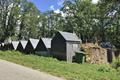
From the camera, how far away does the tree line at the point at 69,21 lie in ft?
218

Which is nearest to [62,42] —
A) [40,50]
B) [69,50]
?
[69,50]

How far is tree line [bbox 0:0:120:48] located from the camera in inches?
2613

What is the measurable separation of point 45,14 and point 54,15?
767cm

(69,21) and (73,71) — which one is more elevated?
(69,21)

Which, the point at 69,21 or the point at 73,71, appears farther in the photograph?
the point at 69,21

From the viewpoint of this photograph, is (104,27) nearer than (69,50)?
No

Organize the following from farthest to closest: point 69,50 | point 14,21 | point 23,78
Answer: point 14,21, point 69,50, point 23,78

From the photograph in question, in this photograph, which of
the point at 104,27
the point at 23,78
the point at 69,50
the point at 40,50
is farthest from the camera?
the point at 104,27

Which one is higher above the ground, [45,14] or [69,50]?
[45,14]

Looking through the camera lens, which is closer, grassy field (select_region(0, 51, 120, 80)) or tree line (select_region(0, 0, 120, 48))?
grassy field (select_region(0, 51, 120, 80))

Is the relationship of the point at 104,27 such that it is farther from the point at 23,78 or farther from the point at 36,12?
the point at 23,78

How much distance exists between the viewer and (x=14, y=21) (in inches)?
2985

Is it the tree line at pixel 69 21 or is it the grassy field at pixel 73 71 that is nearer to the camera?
the grassy field at pixel 73 71

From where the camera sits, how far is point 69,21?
6875cm
